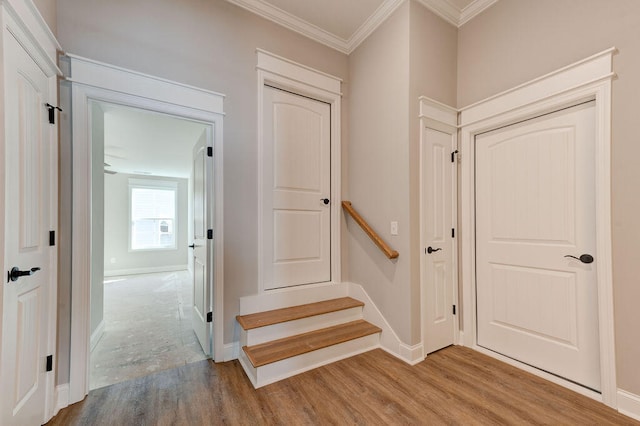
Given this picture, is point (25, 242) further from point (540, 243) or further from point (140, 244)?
point (140, 244)

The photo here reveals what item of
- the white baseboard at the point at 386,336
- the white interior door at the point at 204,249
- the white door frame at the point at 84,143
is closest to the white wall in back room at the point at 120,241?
the white interior door at the point at 204,249

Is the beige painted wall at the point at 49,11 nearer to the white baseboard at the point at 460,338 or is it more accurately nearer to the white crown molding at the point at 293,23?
the white crown molding at the point at 293,23

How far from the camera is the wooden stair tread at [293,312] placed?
2.23 metres

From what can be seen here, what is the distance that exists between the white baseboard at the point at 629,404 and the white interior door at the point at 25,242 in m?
3.28

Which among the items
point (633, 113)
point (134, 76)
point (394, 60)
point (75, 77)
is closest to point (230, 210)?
point (134, 76)

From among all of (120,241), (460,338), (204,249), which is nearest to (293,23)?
(204,249)

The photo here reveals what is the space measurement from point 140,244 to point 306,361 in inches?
265

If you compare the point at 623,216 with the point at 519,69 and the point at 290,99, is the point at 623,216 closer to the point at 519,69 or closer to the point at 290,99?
the point at 519,69

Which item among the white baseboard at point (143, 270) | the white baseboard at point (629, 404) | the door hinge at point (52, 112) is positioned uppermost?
the door hinge at point (52, 112)

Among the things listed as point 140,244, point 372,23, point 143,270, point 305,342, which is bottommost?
point 143,270

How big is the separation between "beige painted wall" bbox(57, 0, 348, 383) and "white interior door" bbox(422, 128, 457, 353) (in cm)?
154

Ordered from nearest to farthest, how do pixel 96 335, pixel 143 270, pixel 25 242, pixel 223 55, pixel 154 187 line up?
1. pixel 25 242
2. pixel 223 55
3. pixel 96 335
4. pixel 143 270
5. pixel 154 187

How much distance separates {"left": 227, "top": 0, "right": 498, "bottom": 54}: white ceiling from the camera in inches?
95.3

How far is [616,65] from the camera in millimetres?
1699
